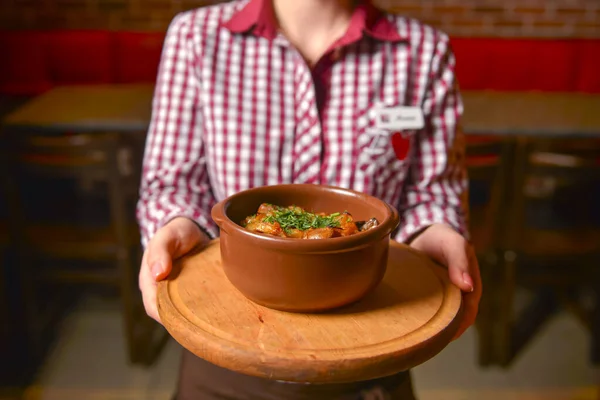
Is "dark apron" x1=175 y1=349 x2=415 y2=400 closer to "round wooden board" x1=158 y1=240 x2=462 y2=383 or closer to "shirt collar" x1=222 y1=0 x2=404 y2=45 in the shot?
"round wooden board" x1=158 y1=240 x2=462 y2=383

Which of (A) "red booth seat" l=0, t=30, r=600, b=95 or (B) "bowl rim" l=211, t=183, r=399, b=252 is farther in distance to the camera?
(A) "red booth seat" l=0, t=30, r=600, b=95

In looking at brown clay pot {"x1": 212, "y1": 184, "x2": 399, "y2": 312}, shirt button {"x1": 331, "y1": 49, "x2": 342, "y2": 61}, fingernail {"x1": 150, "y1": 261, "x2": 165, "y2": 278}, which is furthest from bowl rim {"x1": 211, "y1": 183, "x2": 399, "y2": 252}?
shirt button {"x1": 331, "y1": 49, "x2": 342, "y2": 61}

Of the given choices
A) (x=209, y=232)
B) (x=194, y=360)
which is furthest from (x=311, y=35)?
(x=194, y=360)

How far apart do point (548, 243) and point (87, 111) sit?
175 centimetres

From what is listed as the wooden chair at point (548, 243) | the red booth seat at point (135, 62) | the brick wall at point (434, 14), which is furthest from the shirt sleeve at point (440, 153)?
the brick wall at point (434, 14)

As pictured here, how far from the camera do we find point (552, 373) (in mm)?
2316

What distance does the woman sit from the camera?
1136mm

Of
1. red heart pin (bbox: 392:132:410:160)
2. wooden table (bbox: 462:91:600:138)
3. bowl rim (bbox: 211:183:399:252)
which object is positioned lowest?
wooden table (bbox: 462:91:600:138)

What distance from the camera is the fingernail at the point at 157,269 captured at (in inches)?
31.9

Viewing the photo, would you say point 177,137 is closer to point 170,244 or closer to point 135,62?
point 170,244

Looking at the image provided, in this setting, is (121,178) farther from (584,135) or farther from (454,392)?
(584,135)

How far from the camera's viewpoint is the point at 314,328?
705 mm

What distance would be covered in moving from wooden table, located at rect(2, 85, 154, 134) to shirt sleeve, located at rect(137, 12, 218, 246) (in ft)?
3.06

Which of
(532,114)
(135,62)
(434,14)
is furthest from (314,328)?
(434,14)
